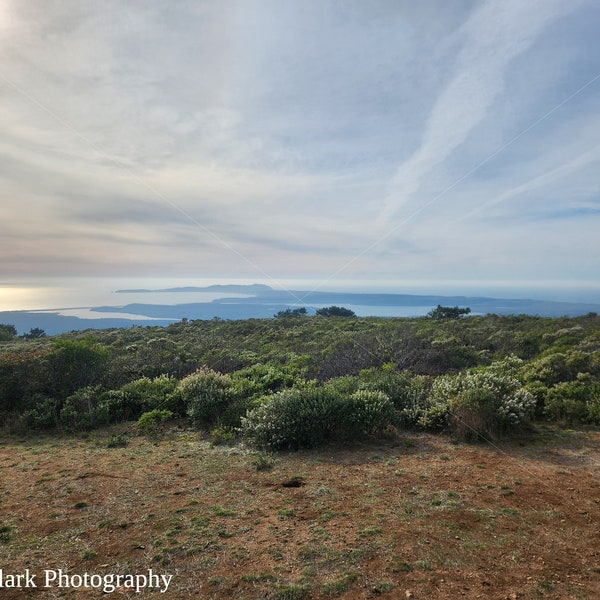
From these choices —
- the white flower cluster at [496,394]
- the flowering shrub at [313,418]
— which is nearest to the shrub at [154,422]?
the flowering shrub at [313,418]

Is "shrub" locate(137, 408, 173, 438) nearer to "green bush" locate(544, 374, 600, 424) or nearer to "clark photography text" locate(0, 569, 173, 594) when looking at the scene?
"clark photography text" locate(0, 569, 173, 594)

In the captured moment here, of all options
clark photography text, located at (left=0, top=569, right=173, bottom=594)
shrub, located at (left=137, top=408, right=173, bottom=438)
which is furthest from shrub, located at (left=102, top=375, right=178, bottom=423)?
clark photography text, located at (left=0, top=569, right=173, bottom=594)

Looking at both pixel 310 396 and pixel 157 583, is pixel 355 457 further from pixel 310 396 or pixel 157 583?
pixel 157 583

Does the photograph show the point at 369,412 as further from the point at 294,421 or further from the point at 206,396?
the point at 206,396

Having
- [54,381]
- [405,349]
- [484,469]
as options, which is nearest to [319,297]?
[405,349]

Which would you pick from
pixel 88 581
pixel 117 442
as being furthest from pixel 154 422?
pixel 88 581

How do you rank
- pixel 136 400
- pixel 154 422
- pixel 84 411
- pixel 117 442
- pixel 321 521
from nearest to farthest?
pixel 321 521
pixel 117 442
pixel 154 422
pixel 84 411
pixel 136 400

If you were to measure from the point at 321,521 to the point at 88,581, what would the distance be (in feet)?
8.22

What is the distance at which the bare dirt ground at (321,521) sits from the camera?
3557mm

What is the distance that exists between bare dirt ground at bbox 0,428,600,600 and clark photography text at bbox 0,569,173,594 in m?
0.05

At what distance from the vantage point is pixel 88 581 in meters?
3.72

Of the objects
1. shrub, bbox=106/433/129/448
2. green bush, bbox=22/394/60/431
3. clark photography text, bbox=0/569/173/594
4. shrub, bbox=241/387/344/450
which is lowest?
shrub, bbox=106/433/129/448

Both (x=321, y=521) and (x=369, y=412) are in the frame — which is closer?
(x=321, y=521)

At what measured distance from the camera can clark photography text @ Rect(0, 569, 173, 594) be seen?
143 inches
